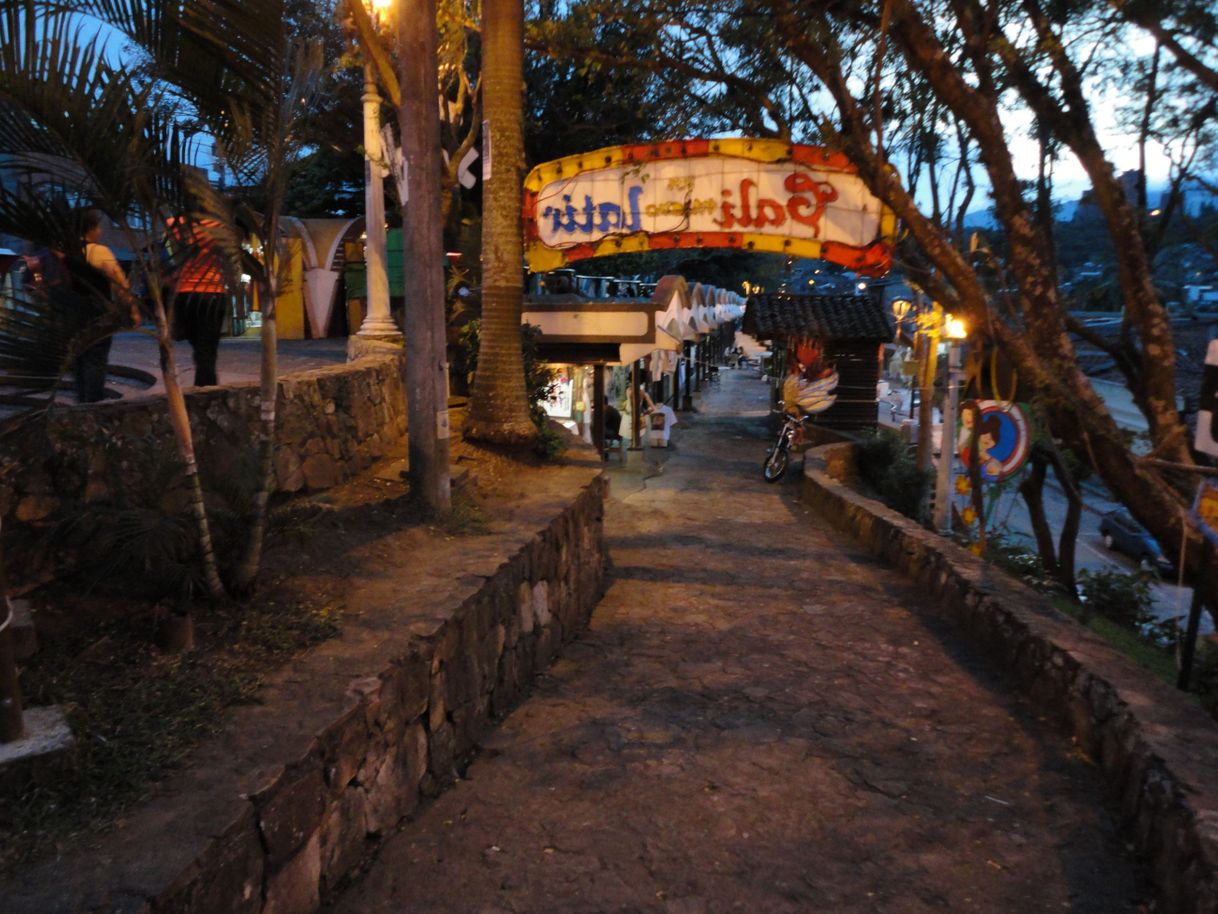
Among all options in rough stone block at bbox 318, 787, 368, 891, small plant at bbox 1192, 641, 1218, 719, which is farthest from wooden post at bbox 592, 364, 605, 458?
rough stone block at bbox 318, 787, 368, 891

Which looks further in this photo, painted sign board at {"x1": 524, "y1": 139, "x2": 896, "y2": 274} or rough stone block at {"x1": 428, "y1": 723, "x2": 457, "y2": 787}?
painted sign board at {"x1": 524, "y1": 139, "x2": 896, "y2": 274}

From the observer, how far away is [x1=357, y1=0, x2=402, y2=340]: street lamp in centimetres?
1008

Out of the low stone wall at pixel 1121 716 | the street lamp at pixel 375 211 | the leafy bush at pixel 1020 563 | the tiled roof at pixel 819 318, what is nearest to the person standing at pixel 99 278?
the low stone wall at pixel 1121 716

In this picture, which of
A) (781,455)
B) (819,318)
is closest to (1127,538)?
(819,318)

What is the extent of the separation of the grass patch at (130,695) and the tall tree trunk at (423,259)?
248 cm

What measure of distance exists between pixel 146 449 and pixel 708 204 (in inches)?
285

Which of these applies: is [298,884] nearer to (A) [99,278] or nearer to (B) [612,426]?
(A) [99,278]

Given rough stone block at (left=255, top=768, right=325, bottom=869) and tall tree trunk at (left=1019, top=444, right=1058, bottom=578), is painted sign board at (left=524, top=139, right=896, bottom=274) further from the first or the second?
rough stone block at (left=255, top=768, right=325, bottom=869)

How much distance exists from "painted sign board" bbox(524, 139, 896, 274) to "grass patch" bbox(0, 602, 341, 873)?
7.09 metres

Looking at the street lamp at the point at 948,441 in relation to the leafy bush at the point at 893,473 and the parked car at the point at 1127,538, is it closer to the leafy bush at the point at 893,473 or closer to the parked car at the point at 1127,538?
the leafy bush at the point at 893,473

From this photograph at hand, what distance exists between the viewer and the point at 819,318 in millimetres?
23688

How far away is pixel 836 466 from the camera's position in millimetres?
17172

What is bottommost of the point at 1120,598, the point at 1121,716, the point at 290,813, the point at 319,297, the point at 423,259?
the point at 1120,598

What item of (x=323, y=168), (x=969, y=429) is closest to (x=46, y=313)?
(x=969, y=429)
